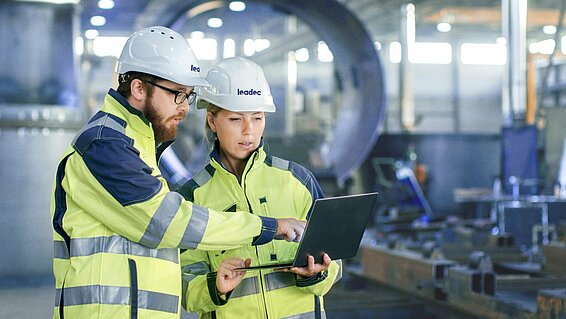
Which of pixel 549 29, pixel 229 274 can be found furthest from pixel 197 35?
pixel 549 29

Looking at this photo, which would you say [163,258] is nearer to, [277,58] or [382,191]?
[277,58]

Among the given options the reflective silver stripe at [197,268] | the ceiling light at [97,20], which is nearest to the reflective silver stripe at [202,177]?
the reflective silver stripe at [197,268]

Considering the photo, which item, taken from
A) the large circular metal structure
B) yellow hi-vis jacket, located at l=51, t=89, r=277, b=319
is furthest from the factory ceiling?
yellow hi-vis jacket, located at l=51, t=89, r=277, b=319

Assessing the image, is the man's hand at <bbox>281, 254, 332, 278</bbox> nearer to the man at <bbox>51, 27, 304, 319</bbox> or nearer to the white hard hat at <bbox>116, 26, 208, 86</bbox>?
the man at <bbox>51, 27, 304, 319</bbox>

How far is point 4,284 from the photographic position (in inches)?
222

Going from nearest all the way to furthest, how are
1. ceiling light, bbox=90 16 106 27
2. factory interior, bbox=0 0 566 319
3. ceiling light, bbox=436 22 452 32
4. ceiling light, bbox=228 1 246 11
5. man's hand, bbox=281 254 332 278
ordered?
man's hand, bbox=281 254 332 278 < factory interior, bbox=0 0 566 319 < ceiling light, bbox=90 16 106 27 < ceiling light, bbox=228 1 246 11 < ceiling light, bbox=436 22 452 32

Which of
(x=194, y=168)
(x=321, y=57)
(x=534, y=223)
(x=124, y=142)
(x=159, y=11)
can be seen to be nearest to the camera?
(x=124, y=142)

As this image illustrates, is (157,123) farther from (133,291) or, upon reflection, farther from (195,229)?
(133,291)

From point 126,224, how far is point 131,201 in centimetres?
6

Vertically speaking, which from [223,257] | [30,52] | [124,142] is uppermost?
[30,52]

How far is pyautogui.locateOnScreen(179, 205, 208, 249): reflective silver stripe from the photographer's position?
220cm

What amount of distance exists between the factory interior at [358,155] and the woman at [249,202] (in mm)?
391

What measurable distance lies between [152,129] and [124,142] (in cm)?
15

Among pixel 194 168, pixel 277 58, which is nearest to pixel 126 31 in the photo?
pixel 194 168
